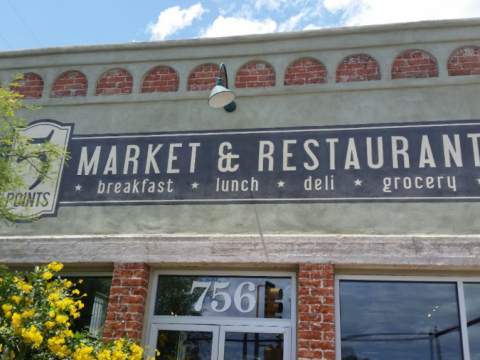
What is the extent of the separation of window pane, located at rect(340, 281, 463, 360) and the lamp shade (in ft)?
8.29

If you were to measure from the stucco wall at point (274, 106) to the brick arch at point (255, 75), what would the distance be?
7cm

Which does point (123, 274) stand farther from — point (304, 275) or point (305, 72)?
point (305, 72)

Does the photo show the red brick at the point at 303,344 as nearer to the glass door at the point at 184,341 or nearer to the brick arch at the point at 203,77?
the glass door at the point at 184,341

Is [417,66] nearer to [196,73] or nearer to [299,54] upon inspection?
[299,54]

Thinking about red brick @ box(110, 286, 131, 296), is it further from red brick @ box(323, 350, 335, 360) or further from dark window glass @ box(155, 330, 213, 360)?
red brick @ box(323, 350, 335, 360)

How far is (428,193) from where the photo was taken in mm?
6184

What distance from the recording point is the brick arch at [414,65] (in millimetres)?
6793

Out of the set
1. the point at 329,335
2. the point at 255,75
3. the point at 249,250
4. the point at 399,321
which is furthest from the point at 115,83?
the point at 399,321

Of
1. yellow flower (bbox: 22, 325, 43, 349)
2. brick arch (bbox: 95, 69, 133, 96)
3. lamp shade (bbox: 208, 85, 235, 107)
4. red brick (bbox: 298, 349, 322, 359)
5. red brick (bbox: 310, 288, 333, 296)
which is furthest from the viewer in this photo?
brick arch (bbox: 95, 69, 133, 96)

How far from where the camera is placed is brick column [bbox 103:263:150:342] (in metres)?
6.23

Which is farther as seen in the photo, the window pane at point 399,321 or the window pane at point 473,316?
the window pane at point 399,321

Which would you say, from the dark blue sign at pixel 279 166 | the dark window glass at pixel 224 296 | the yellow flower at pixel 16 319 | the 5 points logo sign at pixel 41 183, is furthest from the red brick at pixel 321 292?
the 5 points logo sign at pixel 41 183

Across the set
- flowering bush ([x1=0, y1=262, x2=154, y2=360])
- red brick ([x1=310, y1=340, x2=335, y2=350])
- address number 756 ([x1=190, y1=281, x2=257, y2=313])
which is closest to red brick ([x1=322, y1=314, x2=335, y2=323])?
red brick ([x1=310, y1=340, x2=335, y2=350])

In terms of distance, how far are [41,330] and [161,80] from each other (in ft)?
12.3
